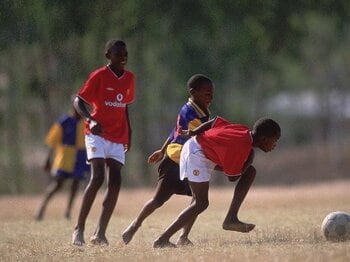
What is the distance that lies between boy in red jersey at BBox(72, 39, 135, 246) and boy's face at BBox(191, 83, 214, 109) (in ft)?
2.86

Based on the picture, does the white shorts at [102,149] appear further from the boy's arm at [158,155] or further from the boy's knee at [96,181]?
the boy's arm at [158,155]

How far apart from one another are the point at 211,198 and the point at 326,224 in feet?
39.7

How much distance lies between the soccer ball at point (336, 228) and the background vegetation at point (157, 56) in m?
10.5

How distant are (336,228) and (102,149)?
2.52m

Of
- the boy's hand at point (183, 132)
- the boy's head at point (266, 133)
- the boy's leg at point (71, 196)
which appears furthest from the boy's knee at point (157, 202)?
the boy's leg at point (71, 196)

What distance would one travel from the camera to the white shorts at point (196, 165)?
9.74 metres

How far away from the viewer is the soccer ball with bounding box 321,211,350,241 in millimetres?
9891

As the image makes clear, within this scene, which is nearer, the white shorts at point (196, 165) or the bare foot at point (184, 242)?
the white shorts at point (196, 165)

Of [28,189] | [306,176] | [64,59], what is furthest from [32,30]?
[306,176]

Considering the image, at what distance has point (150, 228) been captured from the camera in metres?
12.9

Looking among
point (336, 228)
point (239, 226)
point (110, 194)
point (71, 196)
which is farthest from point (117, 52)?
point (71, 196)

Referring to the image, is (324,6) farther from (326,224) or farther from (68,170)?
(326,224)

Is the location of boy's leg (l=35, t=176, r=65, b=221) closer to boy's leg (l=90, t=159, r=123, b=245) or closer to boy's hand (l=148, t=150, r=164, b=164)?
boy's leg (l=90, t=159, r=123, b=245)

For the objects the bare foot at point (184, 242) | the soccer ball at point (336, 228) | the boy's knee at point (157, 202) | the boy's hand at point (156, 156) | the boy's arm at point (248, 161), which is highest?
the boy's arm at point (248, 161)
